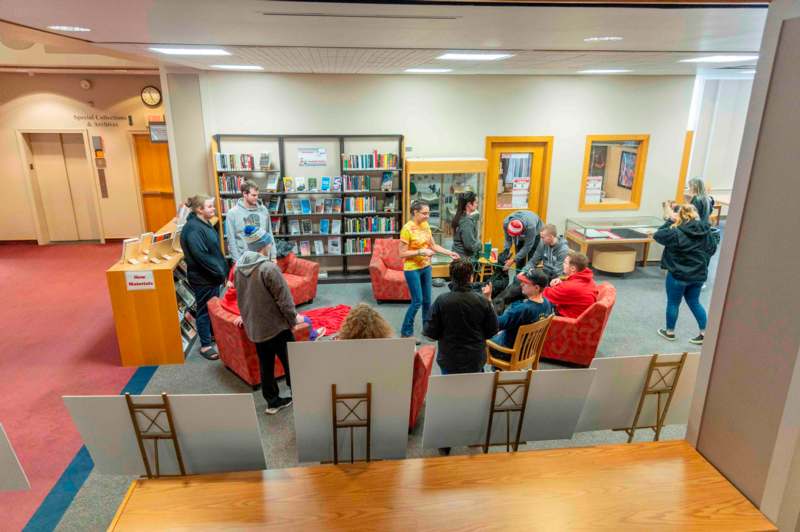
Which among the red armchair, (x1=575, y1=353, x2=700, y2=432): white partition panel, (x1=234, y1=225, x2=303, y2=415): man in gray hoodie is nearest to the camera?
(x1=575, y1=353, x2=700, y2=432): white partition panel

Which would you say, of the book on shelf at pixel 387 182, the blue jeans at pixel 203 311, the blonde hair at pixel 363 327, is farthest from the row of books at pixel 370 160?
the blonde hair at pixel 363 327

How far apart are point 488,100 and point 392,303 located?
339 centimetres

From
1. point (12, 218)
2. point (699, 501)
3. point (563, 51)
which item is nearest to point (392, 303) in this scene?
point (563, 51)

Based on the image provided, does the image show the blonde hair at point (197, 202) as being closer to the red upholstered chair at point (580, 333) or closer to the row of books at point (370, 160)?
the row of books at point (370, 160)

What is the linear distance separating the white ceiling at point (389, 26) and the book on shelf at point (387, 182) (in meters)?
3.51

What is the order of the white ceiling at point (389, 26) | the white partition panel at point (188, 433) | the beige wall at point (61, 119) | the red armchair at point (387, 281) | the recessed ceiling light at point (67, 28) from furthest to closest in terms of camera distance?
the beige wall at point (61, 119) < the red armchair at point (387, 281) < the recessed ceiling light at point (67, 28) < the white partition panel at point (188, 433) < the white ceiling at point (389, 26)

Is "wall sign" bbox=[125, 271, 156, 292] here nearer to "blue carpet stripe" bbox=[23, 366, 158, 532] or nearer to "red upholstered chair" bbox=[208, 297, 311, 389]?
"red upholstered chair" bbox=[208, 297, 311, 389]

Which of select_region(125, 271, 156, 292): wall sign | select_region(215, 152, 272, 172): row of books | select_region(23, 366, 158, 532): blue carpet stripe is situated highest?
select_region(215, 152, 272, 172): row of books

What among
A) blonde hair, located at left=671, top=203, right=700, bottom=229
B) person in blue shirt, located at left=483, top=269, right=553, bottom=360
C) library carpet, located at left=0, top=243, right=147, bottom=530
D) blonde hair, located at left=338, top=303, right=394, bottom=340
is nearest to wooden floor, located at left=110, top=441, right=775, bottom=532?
blonde hair, located at left=338, top=303, right=394, bottom=340

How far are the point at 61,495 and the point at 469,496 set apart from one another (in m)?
2.86

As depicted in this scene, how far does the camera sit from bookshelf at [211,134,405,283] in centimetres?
713

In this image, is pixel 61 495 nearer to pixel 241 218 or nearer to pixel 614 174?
pixel 241 218

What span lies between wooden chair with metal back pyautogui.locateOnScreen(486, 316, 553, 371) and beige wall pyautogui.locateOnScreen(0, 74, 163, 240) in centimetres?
790

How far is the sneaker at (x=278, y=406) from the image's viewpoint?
163 inches
